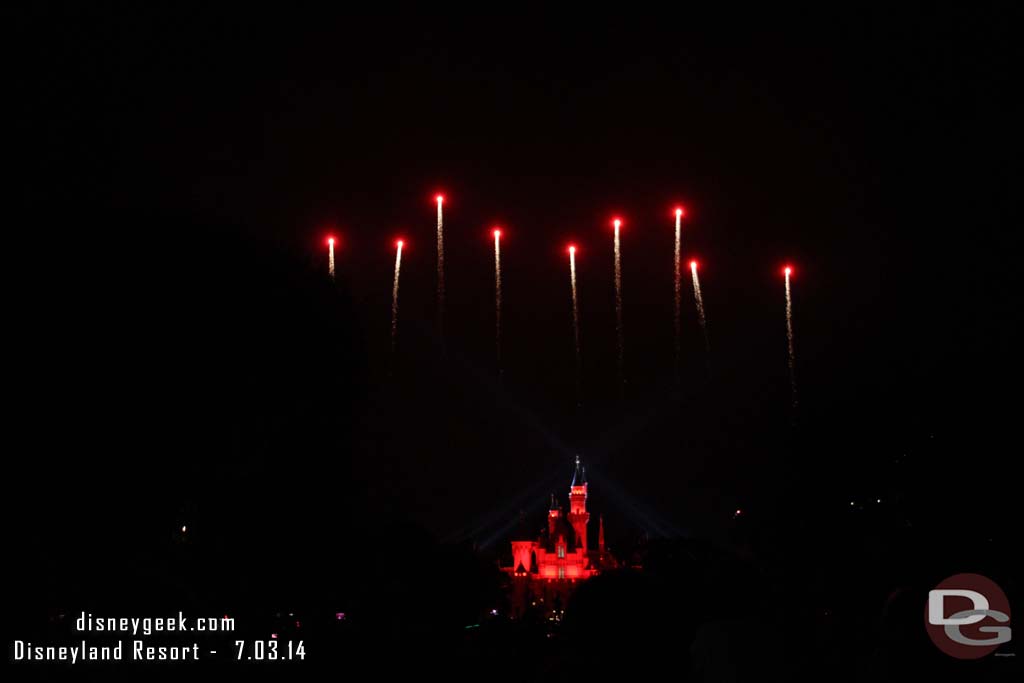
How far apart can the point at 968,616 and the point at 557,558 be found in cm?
11034

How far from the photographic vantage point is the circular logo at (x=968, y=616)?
6.21 metres

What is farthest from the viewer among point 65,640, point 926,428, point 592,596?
point 926,428

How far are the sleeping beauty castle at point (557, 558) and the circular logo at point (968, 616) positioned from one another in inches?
4001

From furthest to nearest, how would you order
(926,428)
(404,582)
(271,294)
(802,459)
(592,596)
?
(802,459), (926,428), (404,582), (271,294), (592,596)

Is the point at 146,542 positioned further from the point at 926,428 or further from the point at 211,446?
the point at 926,428

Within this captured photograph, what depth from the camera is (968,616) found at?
23.8 ft

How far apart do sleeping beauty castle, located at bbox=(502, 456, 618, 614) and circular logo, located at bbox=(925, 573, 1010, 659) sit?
10162 centimetres

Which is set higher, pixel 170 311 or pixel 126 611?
pixel 170 311

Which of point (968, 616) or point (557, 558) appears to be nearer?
point (968, 616)

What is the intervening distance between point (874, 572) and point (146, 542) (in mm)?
26664

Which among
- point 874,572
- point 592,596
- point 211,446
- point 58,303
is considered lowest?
point 874,572

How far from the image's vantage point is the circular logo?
621 cm

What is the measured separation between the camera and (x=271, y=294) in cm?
1480

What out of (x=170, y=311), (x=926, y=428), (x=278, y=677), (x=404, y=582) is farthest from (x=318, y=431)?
(x=926, y=428)
